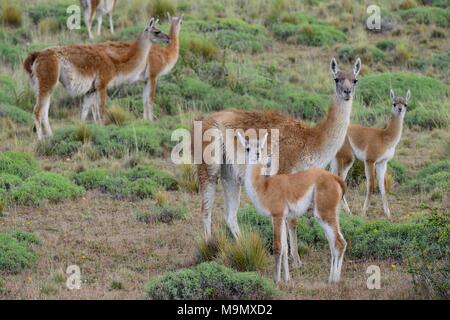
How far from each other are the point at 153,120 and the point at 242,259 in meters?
7.16

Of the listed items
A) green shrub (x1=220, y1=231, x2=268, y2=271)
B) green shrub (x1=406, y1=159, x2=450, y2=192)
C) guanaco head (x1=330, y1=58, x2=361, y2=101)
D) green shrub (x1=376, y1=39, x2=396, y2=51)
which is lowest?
green shrub (x1=406, y1=159, x2=450, y2=192)

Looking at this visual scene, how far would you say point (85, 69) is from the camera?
615 inches

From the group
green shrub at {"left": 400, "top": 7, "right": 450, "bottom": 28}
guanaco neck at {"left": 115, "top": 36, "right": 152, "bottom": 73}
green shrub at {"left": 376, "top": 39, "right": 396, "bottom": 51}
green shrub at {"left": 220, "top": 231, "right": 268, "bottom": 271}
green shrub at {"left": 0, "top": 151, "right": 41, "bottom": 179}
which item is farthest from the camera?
green shrub at {"left": 400, "top": 7, "right": 450, "bottom": 28}

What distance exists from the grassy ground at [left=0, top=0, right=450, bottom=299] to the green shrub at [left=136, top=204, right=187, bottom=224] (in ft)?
0.38

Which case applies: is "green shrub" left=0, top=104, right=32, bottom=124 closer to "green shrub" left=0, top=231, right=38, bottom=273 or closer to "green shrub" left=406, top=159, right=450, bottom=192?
"green shrub" left=0, top=231, right=38, bottom=273

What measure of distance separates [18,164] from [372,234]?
5.61 meters

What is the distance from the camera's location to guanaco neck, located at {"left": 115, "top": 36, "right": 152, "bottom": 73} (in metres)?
16.4

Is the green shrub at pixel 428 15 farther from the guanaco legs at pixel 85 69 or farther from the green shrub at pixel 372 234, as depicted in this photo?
the green shrub at pixel 372 234

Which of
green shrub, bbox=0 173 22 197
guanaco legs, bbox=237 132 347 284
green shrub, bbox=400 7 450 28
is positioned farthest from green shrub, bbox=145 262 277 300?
green shrub, bbox=400 7 450 28

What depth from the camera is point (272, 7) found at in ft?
73.0

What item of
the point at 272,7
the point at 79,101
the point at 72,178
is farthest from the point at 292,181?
the point at 272,7

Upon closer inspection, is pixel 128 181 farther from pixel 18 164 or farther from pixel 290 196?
pixel 290 196

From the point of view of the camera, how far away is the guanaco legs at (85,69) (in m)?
15.0

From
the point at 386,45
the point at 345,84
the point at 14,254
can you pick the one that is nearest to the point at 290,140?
the point at 345,84
